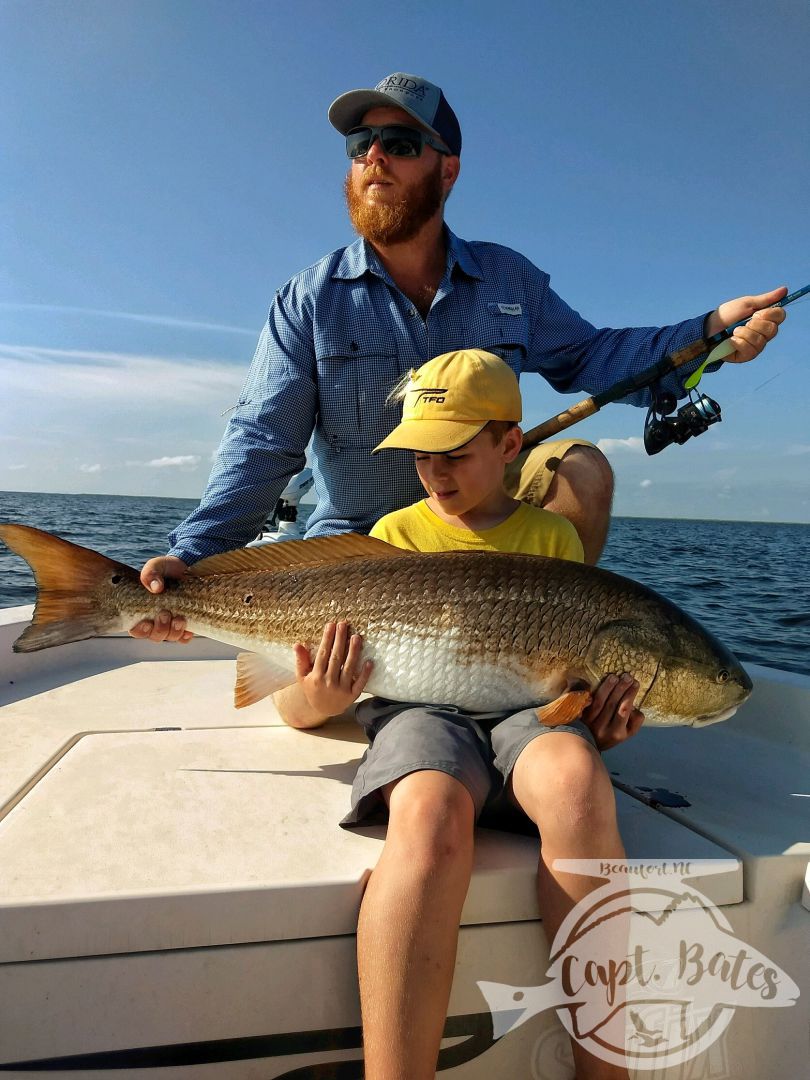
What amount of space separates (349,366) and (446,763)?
250cm

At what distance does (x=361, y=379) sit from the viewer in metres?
4.09

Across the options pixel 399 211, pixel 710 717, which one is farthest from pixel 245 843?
pixel 399 211

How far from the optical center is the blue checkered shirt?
12.9ft

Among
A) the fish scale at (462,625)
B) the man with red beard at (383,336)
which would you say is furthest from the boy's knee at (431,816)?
the man with red beard at (383,336)

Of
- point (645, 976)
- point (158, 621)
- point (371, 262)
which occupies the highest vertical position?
point (371, 262)

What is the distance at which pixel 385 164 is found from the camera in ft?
13.4

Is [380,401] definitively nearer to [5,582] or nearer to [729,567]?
[5,582]

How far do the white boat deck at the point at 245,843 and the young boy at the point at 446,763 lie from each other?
4.4 inches

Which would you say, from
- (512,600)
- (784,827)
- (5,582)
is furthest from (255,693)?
(5,582)

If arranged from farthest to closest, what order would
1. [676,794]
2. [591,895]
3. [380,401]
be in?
[380,401] < [676,794] < [591,895]

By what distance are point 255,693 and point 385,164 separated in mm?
2824

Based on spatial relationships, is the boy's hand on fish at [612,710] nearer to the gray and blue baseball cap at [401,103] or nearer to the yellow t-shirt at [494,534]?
the yellow t-shirt at [494,534]

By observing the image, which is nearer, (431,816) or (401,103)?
(431,816)

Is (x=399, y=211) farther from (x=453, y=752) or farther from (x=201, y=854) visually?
(x=201, y=854)
